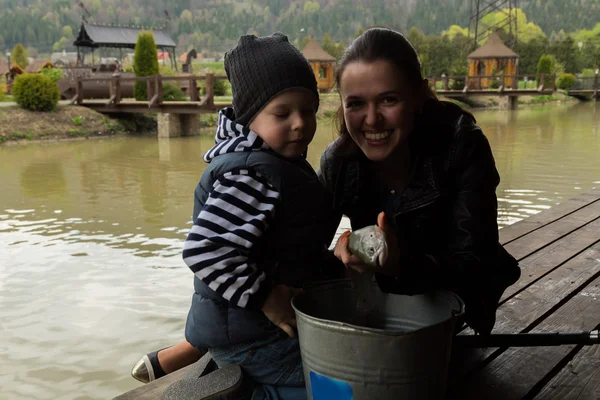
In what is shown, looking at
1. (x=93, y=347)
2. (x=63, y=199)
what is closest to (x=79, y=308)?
(x=93, y=347)

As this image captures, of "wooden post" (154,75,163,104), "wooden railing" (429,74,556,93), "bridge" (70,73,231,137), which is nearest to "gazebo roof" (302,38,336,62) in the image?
"wooden railing" (429,74,556,93)

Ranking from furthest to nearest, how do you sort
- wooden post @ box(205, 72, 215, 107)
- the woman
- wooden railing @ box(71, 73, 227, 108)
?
1. wooden railing @ box(71, 73, 227, 108)
2. wooden post @ box(205, 72, 215, 107)
3. the woman

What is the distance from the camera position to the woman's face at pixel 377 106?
1629mm

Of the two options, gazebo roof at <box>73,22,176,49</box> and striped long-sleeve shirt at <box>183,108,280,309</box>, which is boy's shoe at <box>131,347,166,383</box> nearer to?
striped long-sleeve shirt at <box>183,108,280,309</box>

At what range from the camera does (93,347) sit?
12.3ft

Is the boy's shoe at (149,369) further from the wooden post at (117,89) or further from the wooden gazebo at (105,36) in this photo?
the wooden gazebo at (105,36)

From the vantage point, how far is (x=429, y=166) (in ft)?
5.26

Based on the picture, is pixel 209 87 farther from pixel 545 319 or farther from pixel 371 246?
pixel 371 246

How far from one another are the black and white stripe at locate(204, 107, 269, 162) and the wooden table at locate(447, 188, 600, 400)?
33.0 inches

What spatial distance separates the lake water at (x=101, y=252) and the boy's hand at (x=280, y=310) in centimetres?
205

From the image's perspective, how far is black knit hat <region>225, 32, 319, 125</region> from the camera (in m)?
1.62

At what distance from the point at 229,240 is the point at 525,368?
993 millimetres

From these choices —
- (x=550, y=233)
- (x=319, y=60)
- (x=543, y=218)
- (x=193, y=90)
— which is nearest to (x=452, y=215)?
(x=550, y=233)

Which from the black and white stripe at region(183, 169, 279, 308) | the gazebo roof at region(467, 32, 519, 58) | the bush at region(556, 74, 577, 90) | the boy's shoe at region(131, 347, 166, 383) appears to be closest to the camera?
the black and white stripe at region(183, 169, 279, 308)
